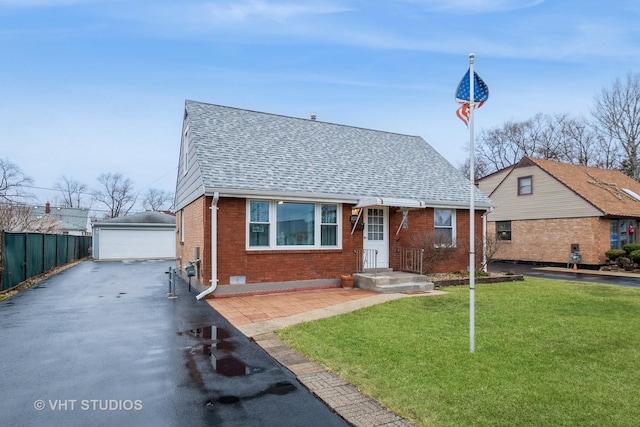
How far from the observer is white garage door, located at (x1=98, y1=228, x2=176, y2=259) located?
2611cm

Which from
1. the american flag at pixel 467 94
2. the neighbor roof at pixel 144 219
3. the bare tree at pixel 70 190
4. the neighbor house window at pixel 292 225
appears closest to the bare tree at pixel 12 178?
the neighbor roof at pixel 144 219

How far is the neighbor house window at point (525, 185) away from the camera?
22375 millimetres

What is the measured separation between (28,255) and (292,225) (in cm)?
1000

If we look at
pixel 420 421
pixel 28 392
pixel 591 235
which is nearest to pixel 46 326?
pixel 28 392

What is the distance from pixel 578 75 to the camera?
60.4 ft

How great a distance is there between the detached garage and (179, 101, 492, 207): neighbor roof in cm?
1674

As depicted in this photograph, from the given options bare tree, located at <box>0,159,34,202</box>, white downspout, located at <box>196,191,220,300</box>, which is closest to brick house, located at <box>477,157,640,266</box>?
white downspout, located at <box>196,191,220,300</box>

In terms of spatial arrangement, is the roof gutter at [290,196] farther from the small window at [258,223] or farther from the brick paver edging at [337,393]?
the brick paver edging at [337,393]

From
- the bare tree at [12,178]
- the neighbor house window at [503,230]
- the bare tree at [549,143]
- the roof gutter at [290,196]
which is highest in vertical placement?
the bare tree at [549,143]

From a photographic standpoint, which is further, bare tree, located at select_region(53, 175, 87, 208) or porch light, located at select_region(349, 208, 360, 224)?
bare tree, located at select_region(53, 175, 87, 208)

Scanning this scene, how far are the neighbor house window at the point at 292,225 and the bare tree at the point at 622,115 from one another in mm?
32473

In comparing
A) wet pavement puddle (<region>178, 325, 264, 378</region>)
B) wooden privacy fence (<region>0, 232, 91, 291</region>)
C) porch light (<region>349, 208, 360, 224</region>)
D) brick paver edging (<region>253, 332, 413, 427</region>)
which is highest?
porch light (<region>349, 208, 360, 224</region>)

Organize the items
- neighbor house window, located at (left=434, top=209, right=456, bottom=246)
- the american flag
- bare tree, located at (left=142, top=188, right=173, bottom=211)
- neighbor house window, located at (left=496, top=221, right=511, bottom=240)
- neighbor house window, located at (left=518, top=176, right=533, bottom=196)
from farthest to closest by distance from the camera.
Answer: bare tree, located at (left=142, top=188, right=173, bottom=211) < neighbor house window, located at (left=496, top=221, right=511, bottom=240) < neighbor house window, located at (left=518, top=176, right=533, bottom=196) < neighbor house window, located at (left=434, top=209, right=456, bottom=246) < the american flag

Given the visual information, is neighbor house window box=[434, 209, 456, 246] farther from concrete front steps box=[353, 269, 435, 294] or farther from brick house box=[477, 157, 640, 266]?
brick house box=[477, 157, 640, 266]
